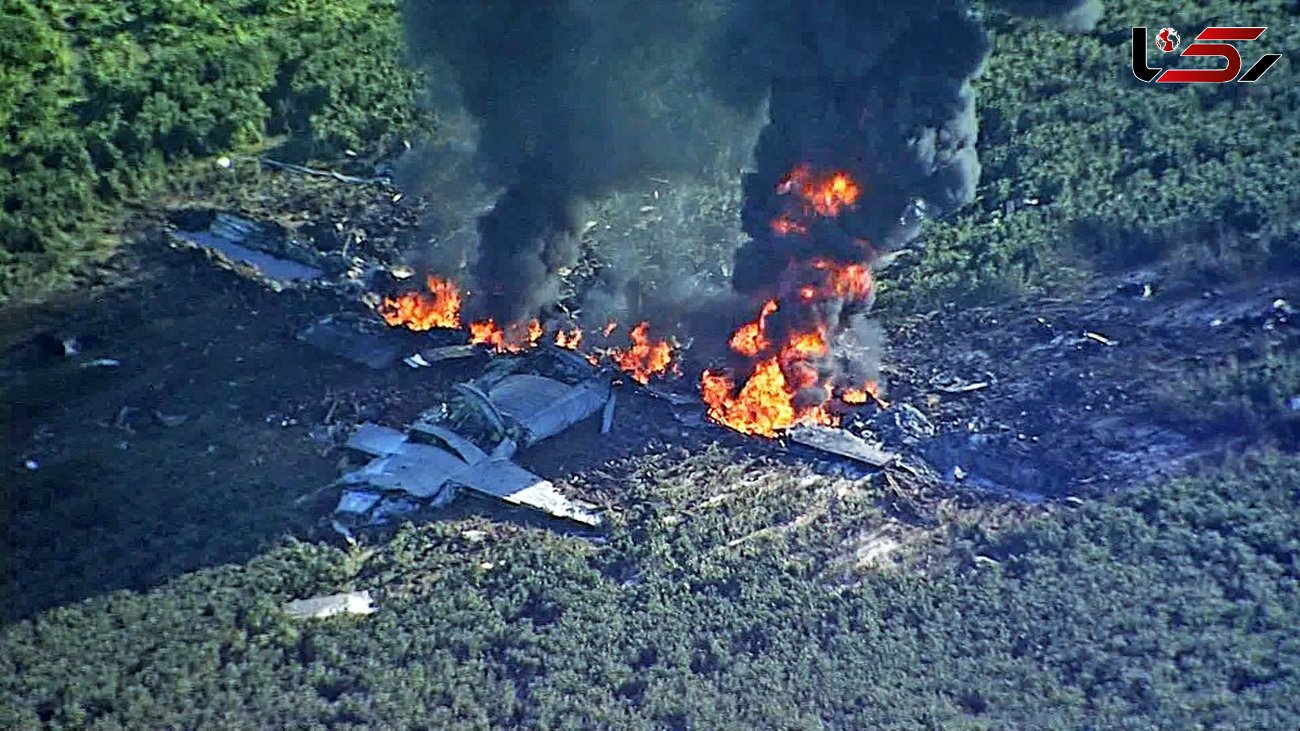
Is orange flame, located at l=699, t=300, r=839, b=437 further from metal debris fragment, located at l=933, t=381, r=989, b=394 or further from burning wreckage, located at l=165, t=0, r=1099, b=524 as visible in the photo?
metal debris fragment, located at l=933, t=381, r=989, b=394

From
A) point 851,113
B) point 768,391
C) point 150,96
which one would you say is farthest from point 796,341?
point 150,96

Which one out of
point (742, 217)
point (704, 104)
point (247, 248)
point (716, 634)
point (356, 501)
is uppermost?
point (704, 104)

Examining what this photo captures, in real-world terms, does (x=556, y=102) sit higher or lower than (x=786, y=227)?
higher

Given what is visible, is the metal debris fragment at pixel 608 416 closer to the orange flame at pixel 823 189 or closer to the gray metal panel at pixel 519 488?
the gray metal panel at pixel 519 488

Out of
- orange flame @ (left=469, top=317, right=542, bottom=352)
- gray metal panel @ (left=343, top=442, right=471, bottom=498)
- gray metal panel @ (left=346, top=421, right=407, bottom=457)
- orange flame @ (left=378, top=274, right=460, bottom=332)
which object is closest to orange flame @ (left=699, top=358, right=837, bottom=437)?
orange flame @ (left=469, top=317, right=542, bottom=352)

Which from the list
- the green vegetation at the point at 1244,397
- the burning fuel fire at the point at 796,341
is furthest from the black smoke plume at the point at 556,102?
the green vegetation at the point at 1244,397

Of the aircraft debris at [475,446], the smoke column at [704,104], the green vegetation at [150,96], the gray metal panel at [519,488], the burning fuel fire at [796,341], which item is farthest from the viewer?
the green vegetation at [150,96]

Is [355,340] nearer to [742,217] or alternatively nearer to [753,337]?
[753,337]
